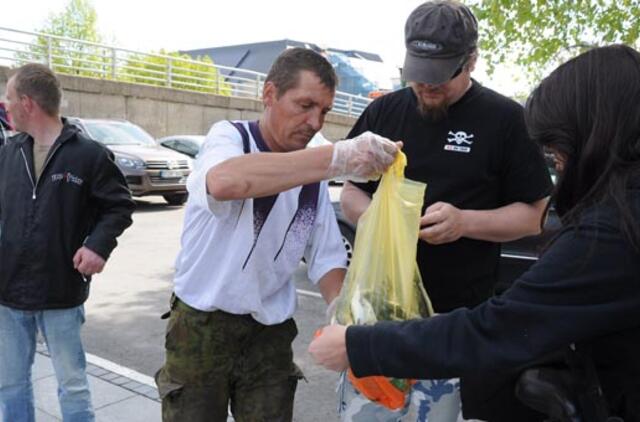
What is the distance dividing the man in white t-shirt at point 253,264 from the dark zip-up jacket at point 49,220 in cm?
100

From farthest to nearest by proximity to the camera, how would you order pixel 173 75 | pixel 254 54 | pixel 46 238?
1. pixel 254 54
2. pixel 173 75
3. pixel 46 238

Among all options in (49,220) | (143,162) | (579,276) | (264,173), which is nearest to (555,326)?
(579,276)

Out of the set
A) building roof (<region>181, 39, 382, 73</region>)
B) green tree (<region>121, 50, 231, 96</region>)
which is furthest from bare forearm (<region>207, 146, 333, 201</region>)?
building roof (<region>181, 39, 382, 73</region>)

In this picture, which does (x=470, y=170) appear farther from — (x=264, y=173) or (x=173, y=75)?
(x=173, y=75)

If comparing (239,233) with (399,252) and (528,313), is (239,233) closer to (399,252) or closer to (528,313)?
(399,252)

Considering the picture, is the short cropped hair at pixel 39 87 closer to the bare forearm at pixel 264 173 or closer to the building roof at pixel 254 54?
the bare forearm at pixel 264 173

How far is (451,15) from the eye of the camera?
2.03 meters

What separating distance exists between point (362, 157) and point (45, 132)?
6.16ft

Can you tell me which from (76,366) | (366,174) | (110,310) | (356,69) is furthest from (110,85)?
(356,69)

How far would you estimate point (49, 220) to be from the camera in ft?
9.24

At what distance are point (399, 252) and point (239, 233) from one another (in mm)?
506

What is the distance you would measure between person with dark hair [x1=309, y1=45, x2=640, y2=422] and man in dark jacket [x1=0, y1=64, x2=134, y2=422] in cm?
195

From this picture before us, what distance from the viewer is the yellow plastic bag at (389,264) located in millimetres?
1755

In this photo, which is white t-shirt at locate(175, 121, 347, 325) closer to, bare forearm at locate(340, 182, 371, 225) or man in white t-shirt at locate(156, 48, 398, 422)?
man in white t-shirt at locate(156, 48, 398, 422)
